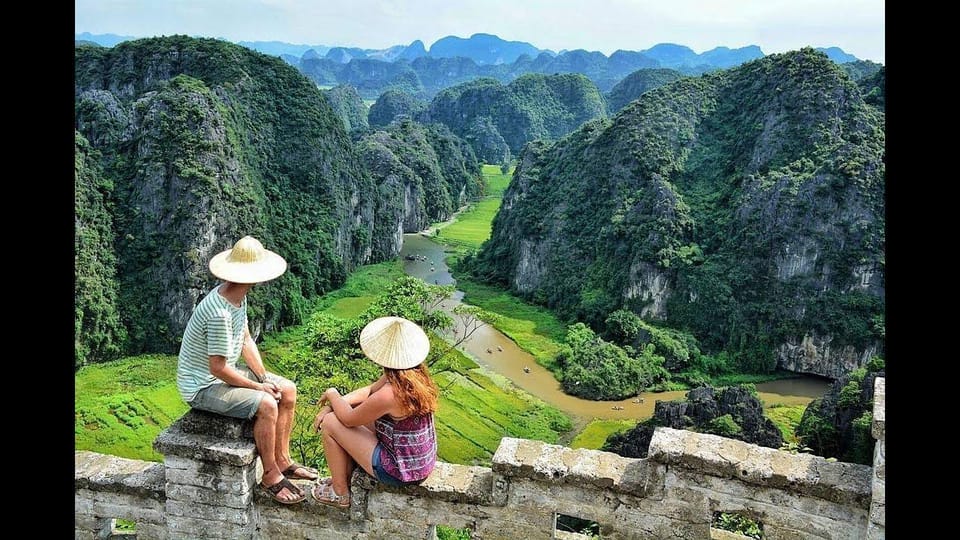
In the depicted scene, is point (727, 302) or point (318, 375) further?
point (727, 302)

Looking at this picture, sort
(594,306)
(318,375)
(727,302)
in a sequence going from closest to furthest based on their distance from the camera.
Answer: (318,375) → (727,302) → (594,306)

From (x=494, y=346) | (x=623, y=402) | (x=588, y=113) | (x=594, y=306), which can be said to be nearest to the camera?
(x=623, y=402)

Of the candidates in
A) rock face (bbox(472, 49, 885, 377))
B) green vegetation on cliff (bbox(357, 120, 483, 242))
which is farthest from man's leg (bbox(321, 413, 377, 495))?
green vegetation on cliff (bbox(357, 120, 483, 242))

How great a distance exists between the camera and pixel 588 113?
171375mm

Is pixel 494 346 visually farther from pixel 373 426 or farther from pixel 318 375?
pixel 373 426

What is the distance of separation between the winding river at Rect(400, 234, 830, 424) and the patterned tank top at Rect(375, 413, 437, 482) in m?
31.5

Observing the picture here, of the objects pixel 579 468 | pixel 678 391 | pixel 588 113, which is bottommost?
pixel 678 391

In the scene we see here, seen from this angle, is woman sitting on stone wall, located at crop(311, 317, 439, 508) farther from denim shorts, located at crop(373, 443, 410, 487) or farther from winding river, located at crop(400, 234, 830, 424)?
winding river, located at crop(400, 234, 830, 424)

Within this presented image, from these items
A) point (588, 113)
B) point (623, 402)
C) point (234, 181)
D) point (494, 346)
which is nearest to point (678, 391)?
point (623, 402)

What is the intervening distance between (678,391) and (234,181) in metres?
39.0

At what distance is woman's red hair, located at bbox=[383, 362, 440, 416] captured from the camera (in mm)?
5238

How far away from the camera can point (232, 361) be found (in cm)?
561

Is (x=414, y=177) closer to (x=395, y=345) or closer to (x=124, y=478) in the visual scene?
(x=124, y=478)

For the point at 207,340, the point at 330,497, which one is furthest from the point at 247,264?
the point at 330,497
